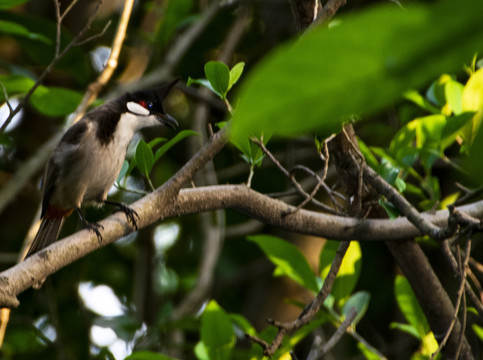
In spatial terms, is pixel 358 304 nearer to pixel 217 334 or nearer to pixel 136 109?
pixel 217 334

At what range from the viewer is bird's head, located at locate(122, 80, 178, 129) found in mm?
2748

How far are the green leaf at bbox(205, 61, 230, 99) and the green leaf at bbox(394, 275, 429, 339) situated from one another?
36.3 inches

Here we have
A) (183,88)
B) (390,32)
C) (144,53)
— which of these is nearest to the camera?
(390,32)

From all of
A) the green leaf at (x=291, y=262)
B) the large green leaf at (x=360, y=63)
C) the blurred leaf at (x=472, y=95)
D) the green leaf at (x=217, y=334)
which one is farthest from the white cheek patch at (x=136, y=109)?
the large green leaf at (x=360, y=63)

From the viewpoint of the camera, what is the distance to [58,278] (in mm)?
3574

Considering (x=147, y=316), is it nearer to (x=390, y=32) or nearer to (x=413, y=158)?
(x=413, y=158)

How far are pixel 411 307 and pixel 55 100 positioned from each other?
1.39 m

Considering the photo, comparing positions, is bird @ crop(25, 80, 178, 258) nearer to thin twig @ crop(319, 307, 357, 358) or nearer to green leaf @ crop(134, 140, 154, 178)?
green leaf @ crop(134, 140, 154, 178)

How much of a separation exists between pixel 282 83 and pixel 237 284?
3.73 m

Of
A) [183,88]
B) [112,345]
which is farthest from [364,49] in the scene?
[183,88]

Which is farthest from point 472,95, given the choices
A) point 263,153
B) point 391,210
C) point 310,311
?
point 310,311

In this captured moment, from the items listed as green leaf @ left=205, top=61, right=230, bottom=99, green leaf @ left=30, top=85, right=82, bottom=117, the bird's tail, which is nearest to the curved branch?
green leaf @ left=205, top=61, right=230, bottom=99

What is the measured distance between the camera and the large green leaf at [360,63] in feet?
0.86

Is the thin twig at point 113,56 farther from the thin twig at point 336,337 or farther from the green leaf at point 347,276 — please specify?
the thin twig at point 336,337
